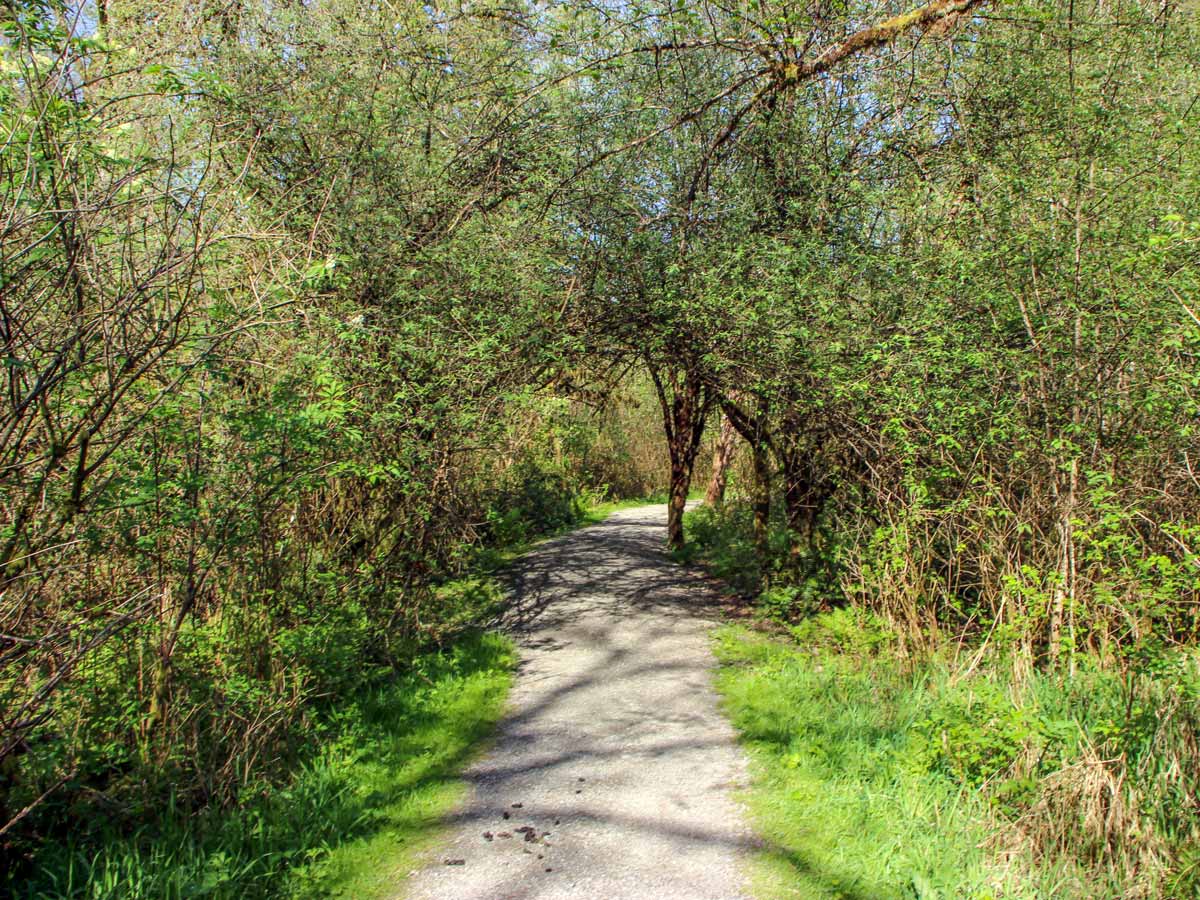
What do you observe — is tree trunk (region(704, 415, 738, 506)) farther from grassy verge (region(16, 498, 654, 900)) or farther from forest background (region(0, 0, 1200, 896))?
grassy verge (region(16, 498, 654, 900))

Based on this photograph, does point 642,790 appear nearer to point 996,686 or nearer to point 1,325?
point 996,686

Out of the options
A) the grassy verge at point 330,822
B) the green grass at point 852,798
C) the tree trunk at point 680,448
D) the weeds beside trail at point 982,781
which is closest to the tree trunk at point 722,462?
the tree trunk at point 680,448

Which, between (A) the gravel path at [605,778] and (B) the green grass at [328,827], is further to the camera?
(A) the gravel path at [605,778]

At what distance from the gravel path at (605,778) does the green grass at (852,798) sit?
218 mm

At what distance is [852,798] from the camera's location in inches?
183

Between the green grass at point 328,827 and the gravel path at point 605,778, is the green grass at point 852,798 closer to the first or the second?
the gravel path at point 605,778

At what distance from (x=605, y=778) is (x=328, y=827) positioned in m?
1.68

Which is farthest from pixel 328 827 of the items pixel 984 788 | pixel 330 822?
pixel 984 788

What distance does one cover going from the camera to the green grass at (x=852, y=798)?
12.9 feet

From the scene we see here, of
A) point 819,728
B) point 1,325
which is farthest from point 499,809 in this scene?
point 1,325

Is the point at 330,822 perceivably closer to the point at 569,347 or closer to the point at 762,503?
the point at 569,347

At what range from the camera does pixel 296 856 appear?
4.30 meters

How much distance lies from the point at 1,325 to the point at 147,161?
106 cm

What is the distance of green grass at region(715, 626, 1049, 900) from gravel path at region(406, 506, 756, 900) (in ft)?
0.71
